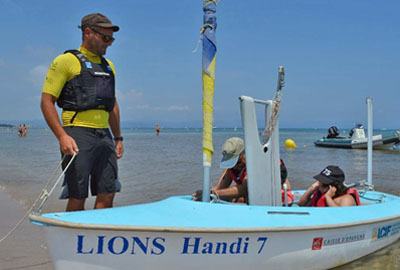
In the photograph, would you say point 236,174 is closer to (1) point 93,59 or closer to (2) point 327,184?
(2) point 327,184

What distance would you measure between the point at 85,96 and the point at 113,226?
1101mm

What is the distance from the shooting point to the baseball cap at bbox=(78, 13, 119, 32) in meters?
3.42

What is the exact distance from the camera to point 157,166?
15219mm

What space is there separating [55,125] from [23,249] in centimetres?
252

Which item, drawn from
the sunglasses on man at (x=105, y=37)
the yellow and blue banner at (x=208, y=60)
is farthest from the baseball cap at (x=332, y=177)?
the sunglasses on man at (x=105, y=37)

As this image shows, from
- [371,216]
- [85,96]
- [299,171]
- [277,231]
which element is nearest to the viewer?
[85,96]

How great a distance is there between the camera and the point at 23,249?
502 centimetres

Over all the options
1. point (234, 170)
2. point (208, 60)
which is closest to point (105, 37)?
point (208, 60)

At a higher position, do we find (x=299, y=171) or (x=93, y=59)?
(x=93, y=59)

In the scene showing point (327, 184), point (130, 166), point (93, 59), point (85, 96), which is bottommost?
point (130, 166)

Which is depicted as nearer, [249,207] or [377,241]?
[249,207]

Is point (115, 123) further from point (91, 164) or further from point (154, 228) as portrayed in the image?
point (154, 228)

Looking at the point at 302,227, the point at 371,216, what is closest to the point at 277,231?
the point at 302,227

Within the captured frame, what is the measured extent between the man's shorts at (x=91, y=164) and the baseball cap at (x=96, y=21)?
0.87 metres
